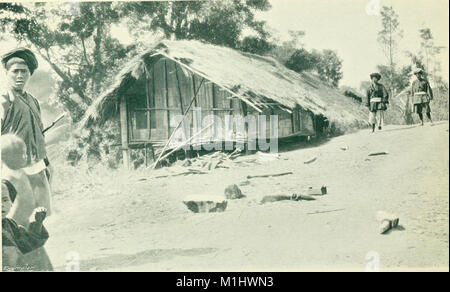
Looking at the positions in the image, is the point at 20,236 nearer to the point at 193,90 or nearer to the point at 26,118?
the point at 26,118

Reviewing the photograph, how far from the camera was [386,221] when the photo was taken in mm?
6254

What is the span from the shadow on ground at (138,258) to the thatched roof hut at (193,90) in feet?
10.9

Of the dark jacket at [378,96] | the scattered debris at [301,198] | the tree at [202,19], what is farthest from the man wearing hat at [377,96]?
the tree at [202,19]

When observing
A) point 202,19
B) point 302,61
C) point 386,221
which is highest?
point 202,19

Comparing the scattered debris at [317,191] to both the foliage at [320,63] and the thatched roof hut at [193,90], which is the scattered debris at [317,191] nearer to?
the thatched roof hut at [193,90]

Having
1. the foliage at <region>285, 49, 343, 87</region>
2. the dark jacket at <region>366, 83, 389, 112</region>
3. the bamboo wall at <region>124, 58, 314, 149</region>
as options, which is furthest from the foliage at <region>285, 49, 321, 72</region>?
the dark jacket at <region>366, 83, 389, 112</region>

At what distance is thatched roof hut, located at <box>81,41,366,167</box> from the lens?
910cm

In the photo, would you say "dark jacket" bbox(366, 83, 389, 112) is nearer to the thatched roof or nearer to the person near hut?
the thatched roof

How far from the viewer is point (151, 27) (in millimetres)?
12625

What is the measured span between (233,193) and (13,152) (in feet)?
12.7

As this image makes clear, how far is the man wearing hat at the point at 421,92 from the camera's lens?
771cm

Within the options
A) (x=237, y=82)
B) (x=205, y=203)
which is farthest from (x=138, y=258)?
(x=237, y=82)

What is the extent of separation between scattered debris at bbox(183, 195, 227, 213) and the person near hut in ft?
8.16
